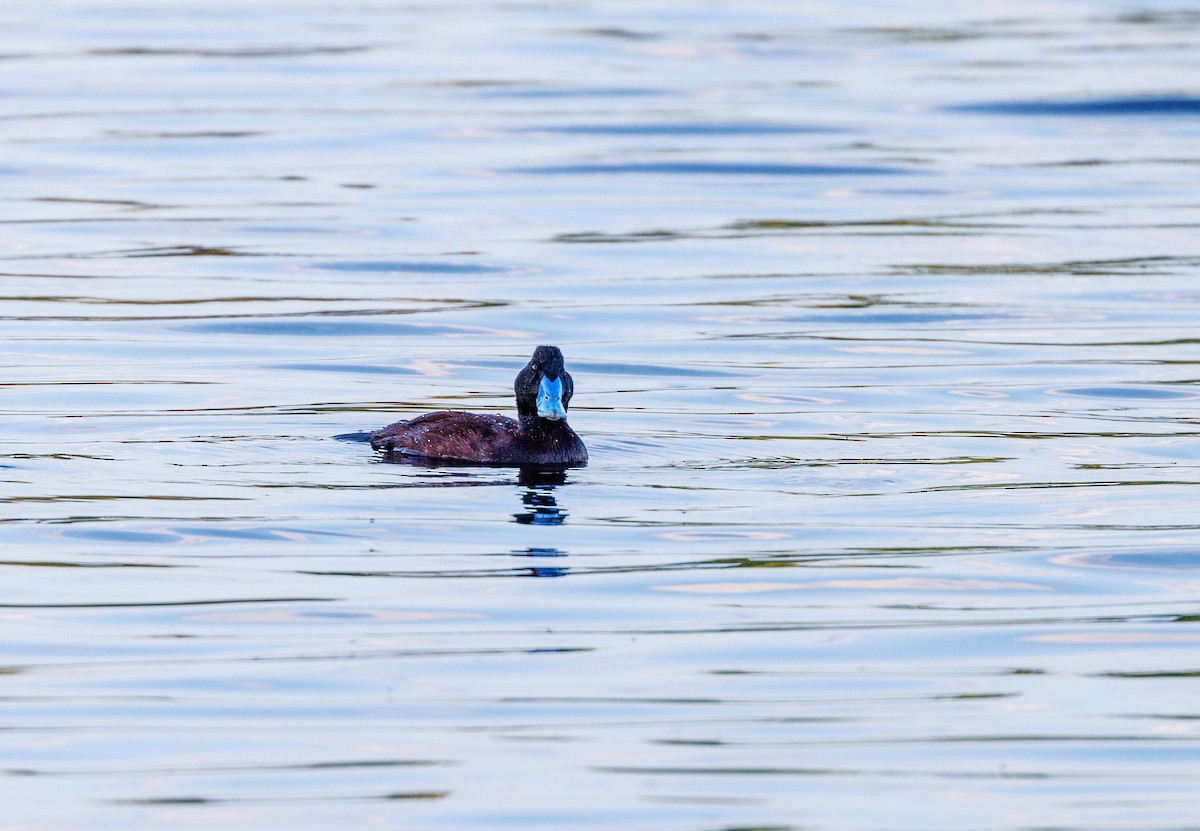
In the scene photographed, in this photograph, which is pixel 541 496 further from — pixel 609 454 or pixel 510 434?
pixel 609 454

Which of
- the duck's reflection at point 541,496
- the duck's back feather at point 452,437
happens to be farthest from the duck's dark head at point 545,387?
the duck's reflection at point 541,496

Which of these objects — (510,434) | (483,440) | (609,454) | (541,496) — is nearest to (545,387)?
(510,434)

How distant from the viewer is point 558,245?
2002 cm

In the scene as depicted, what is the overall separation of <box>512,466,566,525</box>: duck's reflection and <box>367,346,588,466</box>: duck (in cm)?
8

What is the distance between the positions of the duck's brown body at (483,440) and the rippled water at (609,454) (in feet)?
0.59

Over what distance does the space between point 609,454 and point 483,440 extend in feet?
2.41

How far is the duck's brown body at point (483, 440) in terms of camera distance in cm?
1173

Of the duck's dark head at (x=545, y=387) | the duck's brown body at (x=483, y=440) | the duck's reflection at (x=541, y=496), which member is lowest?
the duck's reflection at (x=541, y=496)

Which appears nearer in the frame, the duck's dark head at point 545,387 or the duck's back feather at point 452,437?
the duck's back feather at point 452,437

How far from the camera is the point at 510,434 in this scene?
11898 mm

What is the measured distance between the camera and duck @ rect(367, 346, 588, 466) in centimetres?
1174

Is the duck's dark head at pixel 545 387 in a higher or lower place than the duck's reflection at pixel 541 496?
higher

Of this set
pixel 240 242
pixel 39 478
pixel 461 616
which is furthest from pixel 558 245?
pixel 461 616

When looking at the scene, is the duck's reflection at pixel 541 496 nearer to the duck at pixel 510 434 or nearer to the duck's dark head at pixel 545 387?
the duck at pixel 510 434
